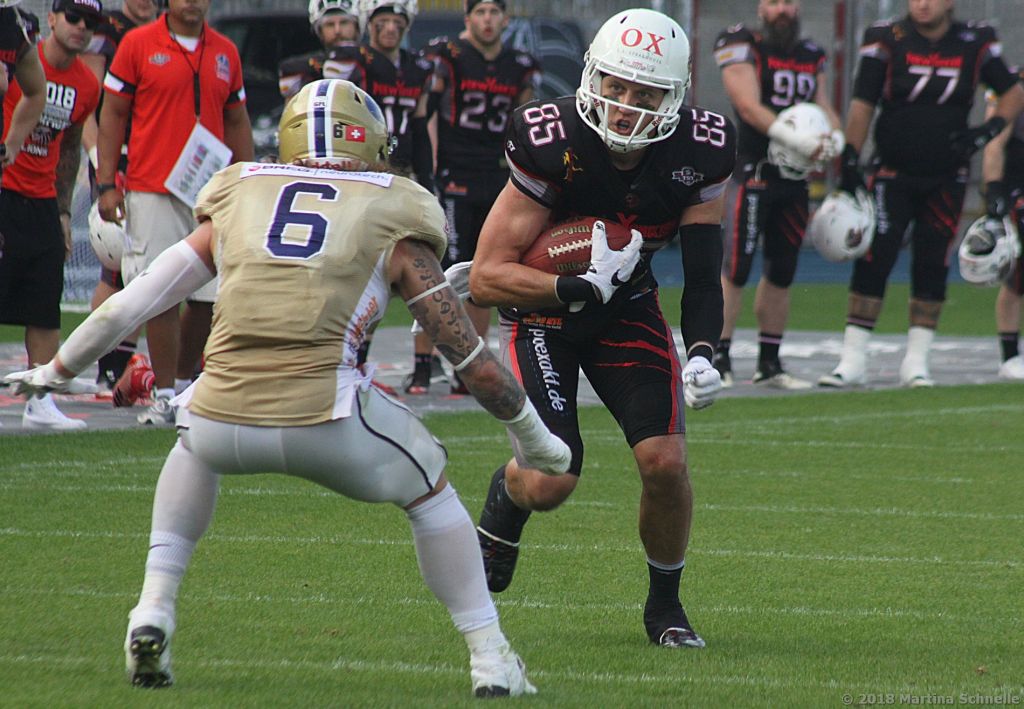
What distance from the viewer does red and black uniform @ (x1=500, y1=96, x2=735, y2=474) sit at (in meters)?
4.75

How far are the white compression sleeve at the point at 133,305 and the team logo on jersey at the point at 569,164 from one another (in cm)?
127

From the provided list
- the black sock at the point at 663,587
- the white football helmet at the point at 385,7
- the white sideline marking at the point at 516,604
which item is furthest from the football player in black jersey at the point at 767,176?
the black sock at the point at 663,587

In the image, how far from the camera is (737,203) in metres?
10.4

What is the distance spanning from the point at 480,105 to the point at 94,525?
4.63 m

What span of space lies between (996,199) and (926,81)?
983 millimetres

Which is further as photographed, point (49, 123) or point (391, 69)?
point (391, 69)

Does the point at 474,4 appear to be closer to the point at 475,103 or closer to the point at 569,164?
the point at 475,103

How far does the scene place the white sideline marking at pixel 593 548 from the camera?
5.63 metres

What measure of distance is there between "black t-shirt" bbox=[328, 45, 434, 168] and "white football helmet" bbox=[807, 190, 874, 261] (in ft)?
8.34

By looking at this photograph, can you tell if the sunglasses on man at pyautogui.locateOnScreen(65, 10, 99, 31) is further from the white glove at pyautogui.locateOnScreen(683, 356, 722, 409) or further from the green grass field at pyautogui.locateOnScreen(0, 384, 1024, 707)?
the white glove at pyautogui.locateOnScreen(683, 356, 722, 409)

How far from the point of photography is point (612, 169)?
4.78m

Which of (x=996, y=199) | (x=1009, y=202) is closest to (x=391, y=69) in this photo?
(x=996, y=199)

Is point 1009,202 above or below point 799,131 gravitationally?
below

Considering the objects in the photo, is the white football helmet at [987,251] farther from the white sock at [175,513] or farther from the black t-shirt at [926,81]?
the white sock at [175,513]
